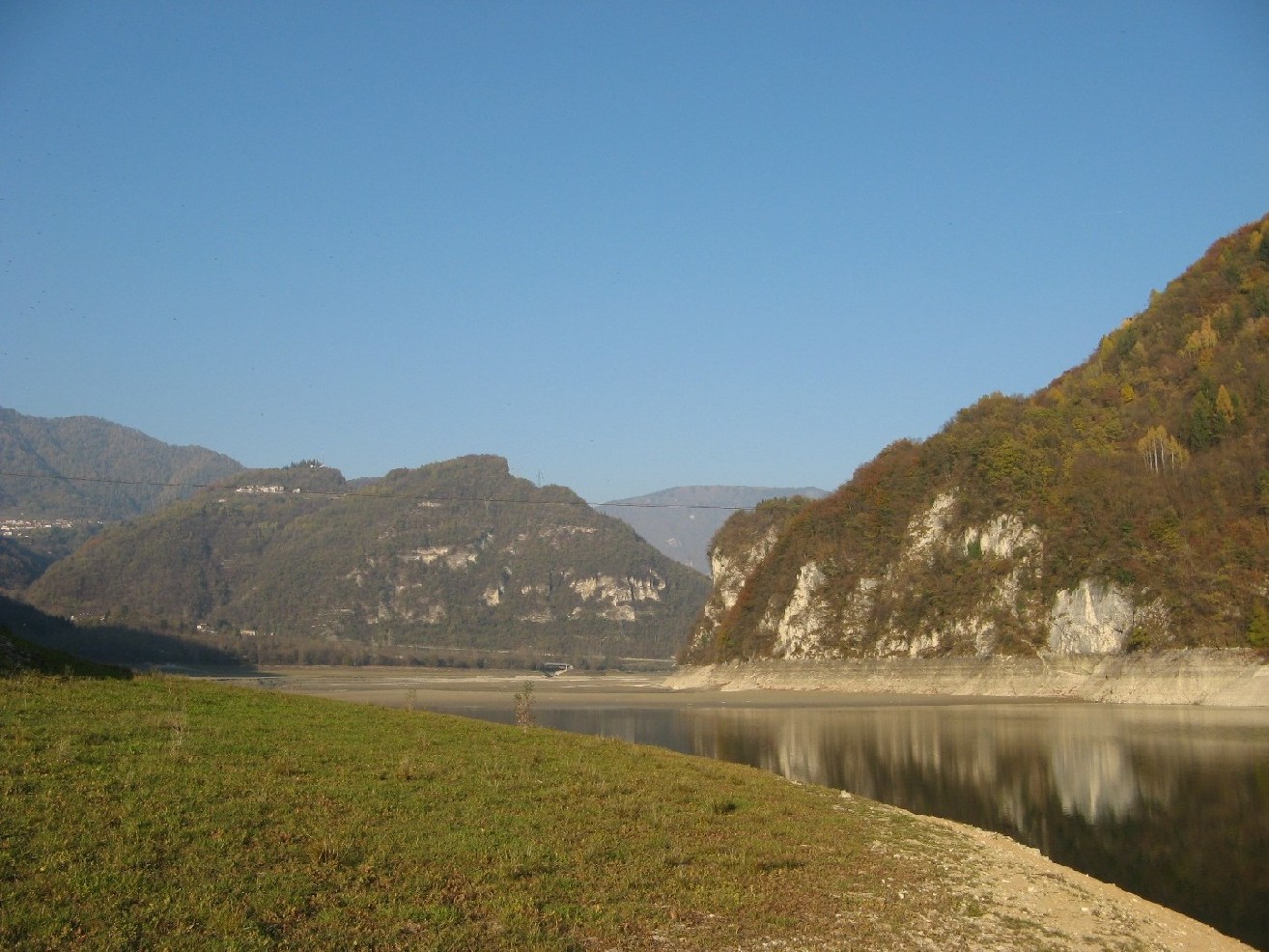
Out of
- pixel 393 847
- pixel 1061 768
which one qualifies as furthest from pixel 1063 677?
pixel 393 847

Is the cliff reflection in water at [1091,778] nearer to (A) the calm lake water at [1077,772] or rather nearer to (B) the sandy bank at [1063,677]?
(A) the calm lake water at [1077,772]

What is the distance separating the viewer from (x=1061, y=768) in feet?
107

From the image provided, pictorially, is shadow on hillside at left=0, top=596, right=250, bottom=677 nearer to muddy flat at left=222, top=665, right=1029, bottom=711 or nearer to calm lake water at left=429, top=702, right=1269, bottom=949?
muddy flat at left=222, top=665, right=1029, bottom=711

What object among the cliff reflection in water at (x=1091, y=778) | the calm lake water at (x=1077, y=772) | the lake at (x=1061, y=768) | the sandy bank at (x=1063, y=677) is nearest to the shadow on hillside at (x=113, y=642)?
the lake at (x=1061, y=768)

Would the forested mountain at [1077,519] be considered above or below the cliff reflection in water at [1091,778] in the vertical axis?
above

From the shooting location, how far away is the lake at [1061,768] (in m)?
18.9

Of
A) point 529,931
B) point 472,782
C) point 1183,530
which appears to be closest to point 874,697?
point 1183,530

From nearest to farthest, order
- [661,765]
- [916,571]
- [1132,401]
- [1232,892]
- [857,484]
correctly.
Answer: [1232,892], [661,765], [916,571], [1132,401], [857,484]

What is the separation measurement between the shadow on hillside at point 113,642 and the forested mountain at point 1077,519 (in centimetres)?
5955

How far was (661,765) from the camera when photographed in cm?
2027

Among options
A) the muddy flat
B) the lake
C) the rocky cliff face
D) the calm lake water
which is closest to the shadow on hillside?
the muddy flat

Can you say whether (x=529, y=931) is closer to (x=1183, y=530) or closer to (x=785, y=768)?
(x=785, y=768)

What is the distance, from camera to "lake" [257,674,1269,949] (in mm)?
18906

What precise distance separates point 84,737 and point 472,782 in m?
5.25
